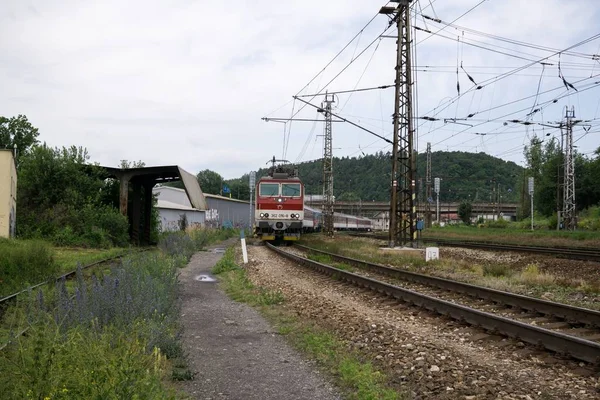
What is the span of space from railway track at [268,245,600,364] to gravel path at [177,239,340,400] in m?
2.70

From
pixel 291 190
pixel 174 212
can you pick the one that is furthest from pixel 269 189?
pixel 174 212

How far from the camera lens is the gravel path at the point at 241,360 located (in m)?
5.71

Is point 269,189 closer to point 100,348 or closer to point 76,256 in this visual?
point 76,256

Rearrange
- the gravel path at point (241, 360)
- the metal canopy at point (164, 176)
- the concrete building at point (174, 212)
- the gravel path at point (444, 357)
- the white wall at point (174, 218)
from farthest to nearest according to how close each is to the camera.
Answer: the concrete building at point (174, 212) < the white wall at point (174, 218) < the metal canopy at point (164, 176) < the gravel path at point (241, 360) < the gravel path at point (444, 357)

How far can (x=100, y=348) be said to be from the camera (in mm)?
4879

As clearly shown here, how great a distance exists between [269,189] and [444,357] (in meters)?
25.9

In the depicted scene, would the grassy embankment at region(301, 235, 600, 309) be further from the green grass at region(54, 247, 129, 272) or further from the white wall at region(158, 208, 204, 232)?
the white wall at region(158, 208, 204, 232)

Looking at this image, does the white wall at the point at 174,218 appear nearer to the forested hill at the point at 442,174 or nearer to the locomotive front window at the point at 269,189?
the locomotive front window at the point at 269,189

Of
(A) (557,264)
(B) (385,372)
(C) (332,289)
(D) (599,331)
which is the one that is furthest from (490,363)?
(A) (557,264)

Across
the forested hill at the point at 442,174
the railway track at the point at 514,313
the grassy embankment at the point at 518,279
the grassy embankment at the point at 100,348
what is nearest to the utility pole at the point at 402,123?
the grassy embankment at the point at 518,279

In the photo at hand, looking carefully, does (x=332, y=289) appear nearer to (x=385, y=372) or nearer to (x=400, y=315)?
(x=400, y=315)

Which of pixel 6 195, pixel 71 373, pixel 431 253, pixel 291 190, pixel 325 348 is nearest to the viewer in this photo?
pixel 71 373

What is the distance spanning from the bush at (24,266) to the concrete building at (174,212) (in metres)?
24.3

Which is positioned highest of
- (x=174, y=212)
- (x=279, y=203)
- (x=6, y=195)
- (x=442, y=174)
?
(x=442, y=174)
